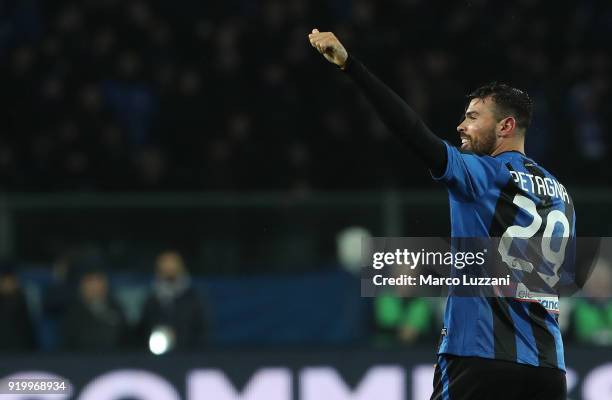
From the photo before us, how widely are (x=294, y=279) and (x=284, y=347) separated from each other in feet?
4.95

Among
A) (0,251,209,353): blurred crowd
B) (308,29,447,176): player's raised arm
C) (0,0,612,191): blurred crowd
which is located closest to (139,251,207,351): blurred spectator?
(0,251,209,353): blurred crowd

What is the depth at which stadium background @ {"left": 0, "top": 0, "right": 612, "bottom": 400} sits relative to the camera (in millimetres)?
7891

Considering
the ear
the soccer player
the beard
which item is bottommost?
the soccer player

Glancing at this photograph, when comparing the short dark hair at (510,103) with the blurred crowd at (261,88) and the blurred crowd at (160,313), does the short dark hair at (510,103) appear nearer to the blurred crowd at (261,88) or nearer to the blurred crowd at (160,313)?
the blurred crowd at (160,313)

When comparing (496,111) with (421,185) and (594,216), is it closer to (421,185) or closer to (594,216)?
(594,216)

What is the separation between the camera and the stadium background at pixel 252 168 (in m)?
7.89

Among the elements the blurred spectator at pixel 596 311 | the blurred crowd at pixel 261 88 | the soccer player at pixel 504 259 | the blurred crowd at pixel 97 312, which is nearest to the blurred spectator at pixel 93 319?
the blurred crowd at pixel 97 312

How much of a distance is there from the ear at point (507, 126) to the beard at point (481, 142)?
31 millimetres

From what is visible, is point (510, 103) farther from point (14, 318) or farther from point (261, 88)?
point (261, 88)

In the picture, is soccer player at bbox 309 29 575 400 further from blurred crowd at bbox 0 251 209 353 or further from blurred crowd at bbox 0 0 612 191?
blurred crowd at bbox 0 0 612 191

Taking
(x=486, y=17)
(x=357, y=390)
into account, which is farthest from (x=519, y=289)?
(x=486, y=17)

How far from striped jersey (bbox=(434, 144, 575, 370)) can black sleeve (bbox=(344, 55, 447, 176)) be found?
266 millimetres

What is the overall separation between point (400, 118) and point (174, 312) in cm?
523

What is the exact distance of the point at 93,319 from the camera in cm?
877
